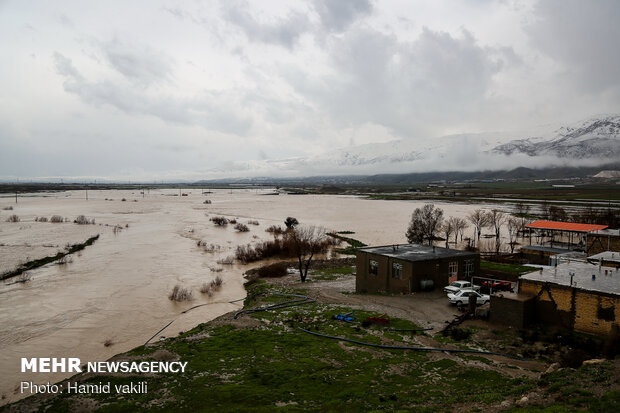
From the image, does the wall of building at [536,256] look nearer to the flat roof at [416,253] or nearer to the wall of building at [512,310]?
the flat roof at [416,253]

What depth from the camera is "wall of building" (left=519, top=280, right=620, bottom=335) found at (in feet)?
46.6

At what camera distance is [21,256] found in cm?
3631

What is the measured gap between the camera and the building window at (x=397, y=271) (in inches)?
878

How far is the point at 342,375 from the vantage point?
38.8ft

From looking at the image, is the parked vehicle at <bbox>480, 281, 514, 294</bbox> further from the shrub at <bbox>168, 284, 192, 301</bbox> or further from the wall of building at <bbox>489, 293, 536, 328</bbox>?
the shrub at <bbox>168, 284, 192, 301</bbox>

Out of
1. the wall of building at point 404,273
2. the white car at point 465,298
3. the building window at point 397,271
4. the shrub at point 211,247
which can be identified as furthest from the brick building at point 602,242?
the shrub at point 211,247

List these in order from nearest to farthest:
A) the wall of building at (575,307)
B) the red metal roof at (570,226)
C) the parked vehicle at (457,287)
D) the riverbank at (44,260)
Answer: the wall of building at (575,307), the parked vehicle at (457,287), the riverbank at (44,260), the red metal roof at (570,226)

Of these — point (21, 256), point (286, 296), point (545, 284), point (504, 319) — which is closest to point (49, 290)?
point (21, 256)

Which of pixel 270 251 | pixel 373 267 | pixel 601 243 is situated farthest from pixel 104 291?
pixel 601 243

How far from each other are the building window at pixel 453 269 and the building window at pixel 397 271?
3.10 metres

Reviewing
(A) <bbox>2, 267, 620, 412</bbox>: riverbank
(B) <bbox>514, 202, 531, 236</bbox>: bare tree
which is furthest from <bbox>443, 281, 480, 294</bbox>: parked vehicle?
(B) <bbox>514, 202, 531, 236</bbox>: bare tree

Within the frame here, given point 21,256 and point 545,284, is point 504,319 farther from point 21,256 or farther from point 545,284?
point 21,256

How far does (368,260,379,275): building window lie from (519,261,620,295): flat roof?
8611mm

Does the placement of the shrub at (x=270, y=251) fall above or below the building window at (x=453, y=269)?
below
